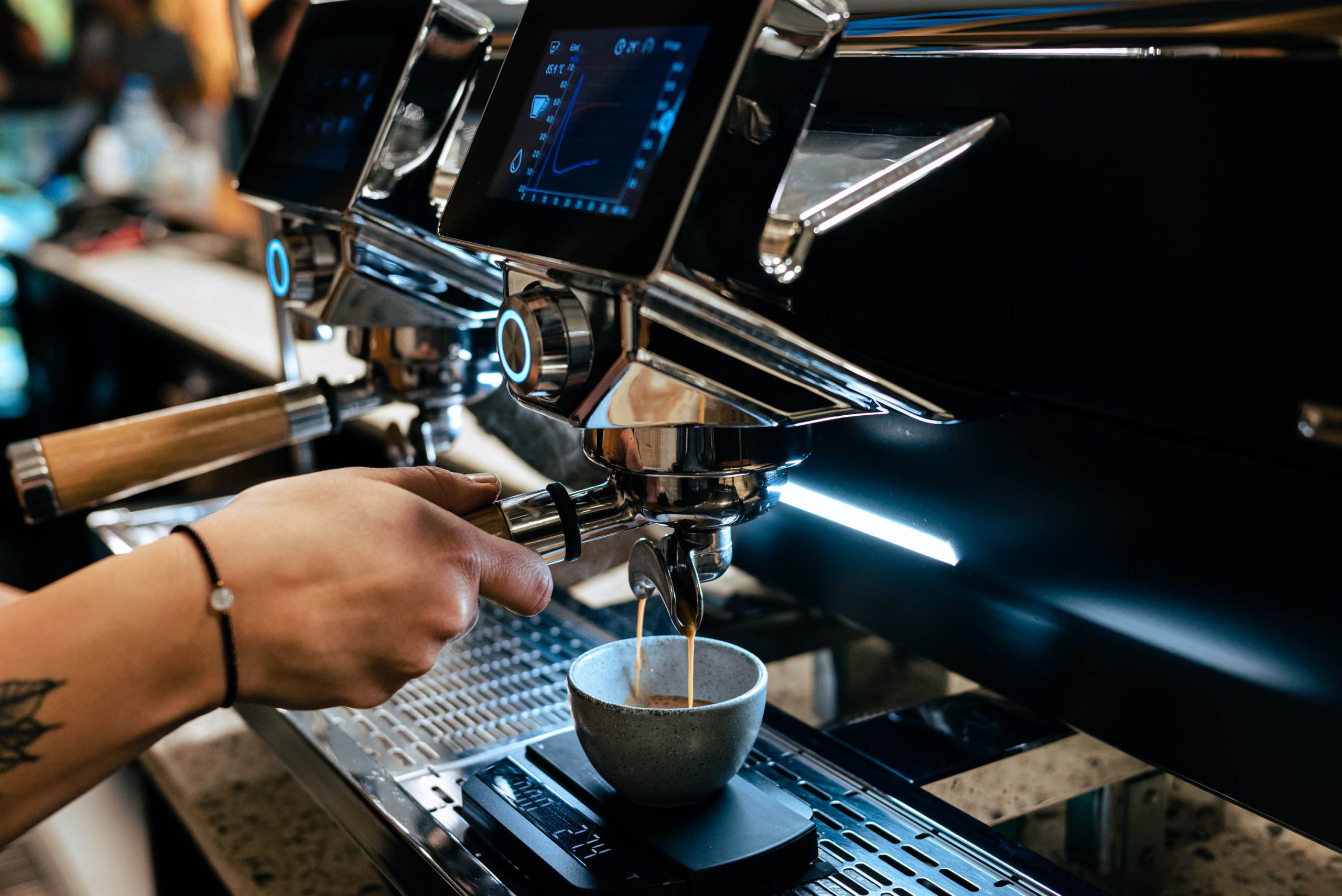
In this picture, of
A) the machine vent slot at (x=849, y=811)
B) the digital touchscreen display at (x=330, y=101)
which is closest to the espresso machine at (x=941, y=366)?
the machine vent slot at (x=849, y=811)

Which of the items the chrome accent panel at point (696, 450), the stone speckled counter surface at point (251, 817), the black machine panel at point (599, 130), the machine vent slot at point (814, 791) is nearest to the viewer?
the black machine panel at point (599, 130)

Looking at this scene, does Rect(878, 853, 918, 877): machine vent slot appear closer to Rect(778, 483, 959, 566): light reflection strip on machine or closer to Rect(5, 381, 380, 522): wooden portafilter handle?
Rect(778, 483, 959, 566): light reflection strip on machine

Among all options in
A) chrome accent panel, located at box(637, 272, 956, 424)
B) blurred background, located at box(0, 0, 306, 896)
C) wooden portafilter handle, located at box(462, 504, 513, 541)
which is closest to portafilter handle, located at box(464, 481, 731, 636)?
wooden portafilter handle, located at box(462, 504, 513, 541)

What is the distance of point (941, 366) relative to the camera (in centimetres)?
60

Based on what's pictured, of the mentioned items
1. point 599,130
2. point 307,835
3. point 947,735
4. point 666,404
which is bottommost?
point 307,835

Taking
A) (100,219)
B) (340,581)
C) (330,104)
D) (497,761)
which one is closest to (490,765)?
(497,761)

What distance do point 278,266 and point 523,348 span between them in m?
0.37

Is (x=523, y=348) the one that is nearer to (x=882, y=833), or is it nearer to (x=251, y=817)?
(x=882, y=833)

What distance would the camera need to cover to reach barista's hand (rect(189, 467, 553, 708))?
0.53 meters

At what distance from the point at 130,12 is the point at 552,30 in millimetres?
3820

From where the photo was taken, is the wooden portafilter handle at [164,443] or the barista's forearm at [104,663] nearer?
the barista's forearm at [104,663]

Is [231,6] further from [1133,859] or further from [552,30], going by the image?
[1133,859]

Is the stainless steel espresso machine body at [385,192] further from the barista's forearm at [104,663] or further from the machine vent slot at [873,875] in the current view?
the machine vent slot at [873,875]

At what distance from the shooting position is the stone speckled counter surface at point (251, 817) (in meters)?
0.80
